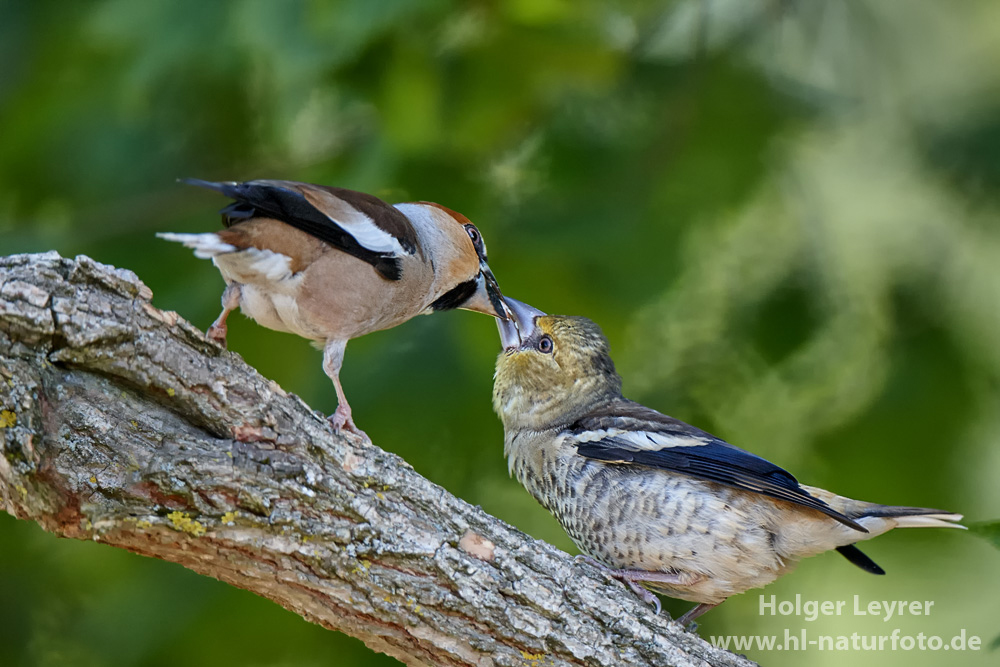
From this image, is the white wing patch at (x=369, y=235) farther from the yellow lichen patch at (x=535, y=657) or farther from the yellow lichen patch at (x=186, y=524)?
the yellow lichen patch at (x=535, y=657)

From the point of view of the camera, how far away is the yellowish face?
391 centimetres

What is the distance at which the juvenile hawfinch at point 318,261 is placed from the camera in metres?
2.91

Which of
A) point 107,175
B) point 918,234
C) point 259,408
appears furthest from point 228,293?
point 918,234

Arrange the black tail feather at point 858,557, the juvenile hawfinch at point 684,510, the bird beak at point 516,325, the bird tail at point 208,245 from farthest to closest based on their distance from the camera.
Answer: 1. the bird beak at point 516,325
2. the black tail feather at point 858,557
3. the juvenile hawfinch at point 684,510
4. the bird tail at point 208,245

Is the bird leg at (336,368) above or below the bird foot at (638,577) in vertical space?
above

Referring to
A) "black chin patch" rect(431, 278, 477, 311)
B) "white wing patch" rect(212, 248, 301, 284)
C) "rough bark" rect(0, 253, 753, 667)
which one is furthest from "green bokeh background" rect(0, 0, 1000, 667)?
"rough bark" rect(0, 253, 753, 667)

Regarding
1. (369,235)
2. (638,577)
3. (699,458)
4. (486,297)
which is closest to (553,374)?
(486,297)

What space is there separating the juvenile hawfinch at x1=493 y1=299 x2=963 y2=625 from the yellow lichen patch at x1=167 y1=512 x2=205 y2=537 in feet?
4.43

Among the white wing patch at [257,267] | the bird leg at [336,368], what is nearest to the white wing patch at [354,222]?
the white wing patch at [257,267]

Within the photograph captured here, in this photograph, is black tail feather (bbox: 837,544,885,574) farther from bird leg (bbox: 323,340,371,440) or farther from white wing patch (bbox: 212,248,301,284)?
white wing patch (bbox: 212,248,301,284)

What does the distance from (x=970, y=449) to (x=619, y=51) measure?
2.74m

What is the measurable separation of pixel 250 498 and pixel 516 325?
6.13ft

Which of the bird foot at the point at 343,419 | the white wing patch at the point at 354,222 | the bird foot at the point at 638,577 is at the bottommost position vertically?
the bird foot at the point at 638,577

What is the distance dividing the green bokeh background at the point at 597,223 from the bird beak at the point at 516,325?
0.56 ft
